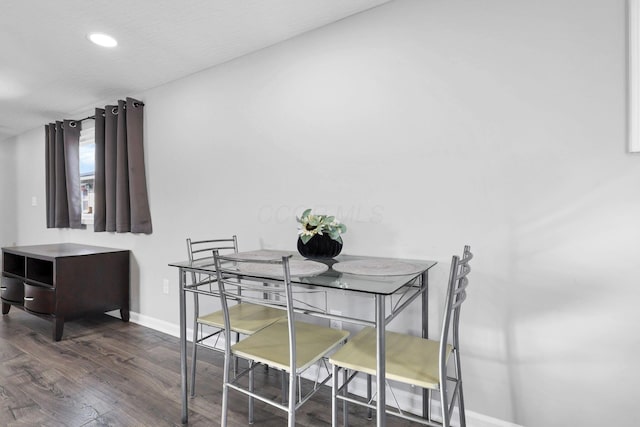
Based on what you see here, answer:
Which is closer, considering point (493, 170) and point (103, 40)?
point (493, 170)

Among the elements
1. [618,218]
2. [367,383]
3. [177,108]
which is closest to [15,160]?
[177,108]

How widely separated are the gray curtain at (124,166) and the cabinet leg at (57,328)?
0.83 m

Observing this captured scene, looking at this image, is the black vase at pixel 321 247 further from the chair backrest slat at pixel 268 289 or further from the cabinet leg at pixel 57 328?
the cabinet leg at pixel 57 328

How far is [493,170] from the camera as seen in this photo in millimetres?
1565

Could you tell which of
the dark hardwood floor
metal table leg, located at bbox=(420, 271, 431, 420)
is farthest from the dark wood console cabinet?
metal table leg, located at bbox=(420, 271, 431, 420)

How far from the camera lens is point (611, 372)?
1.34 meters

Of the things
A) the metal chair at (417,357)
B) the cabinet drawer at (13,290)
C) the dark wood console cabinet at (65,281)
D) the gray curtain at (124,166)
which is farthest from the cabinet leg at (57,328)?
the metal chair at (417,357)

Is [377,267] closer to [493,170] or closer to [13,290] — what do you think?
[493,170]

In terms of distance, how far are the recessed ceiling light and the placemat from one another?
200 cm

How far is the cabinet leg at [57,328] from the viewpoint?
2717 mm

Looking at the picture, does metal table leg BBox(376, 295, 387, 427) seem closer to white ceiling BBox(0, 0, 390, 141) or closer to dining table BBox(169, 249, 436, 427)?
dining table BBox(169, 249, 436, 427)

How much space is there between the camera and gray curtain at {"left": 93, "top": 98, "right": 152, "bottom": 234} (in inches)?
117

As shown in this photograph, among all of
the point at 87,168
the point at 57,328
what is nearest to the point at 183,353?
the point at 57,328

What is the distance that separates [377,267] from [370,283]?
0.83ft
